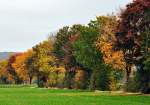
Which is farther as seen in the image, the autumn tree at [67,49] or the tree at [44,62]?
the tree at [44,62]

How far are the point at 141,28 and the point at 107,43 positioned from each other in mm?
17519

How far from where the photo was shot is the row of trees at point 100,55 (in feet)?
226

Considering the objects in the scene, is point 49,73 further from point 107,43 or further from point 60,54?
point 107,43

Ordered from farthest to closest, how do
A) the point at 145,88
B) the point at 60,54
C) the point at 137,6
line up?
the point at 60,54
the point at 145,88
the point at 137,6

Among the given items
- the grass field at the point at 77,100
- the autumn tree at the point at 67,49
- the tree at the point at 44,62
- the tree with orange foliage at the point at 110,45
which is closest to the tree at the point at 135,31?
the grass field at the point at 77,100

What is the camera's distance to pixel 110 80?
314 ft

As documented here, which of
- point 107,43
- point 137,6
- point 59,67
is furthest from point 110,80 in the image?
point 59,67

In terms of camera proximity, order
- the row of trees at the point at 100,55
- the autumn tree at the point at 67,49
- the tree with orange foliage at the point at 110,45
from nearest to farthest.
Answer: the row of trees at the point at 100,55, the tree with orange foliage at the point at 110,45, the autumn tree at the point at 67,49

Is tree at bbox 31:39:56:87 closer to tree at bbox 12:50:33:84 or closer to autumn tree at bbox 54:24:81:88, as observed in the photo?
autumn tree at bbox 54:24:81:88

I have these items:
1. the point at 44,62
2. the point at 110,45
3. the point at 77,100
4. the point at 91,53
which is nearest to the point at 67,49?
the point at 44,62

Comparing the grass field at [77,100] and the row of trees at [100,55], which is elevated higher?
the row of trees at [100,55]

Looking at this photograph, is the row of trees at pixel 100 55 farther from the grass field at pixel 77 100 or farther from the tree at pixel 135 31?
the grass field at pixel 77 100

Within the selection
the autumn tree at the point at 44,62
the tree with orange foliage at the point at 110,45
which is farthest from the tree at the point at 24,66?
the tree with orange foliage at the point at 110,45

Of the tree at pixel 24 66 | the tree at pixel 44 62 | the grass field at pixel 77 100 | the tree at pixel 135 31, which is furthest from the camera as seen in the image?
the tree at pixel 24 66
